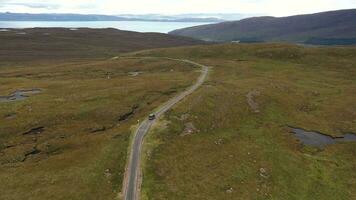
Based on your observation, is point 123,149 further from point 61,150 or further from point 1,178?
point 1,178

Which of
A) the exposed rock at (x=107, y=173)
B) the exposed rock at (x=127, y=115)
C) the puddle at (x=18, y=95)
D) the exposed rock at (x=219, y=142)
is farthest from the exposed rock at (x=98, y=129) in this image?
the puddle at (x=18, y=95)

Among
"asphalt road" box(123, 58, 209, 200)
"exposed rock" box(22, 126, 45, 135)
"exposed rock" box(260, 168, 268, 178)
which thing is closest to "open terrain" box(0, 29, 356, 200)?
"exposed rock" box(260, 168, 268, 178)

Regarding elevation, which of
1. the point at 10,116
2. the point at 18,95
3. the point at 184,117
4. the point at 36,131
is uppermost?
the point at 184,117

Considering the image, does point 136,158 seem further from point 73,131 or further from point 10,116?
point 10,116

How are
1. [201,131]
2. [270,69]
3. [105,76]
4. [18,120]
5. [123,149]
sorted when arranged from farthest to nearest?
1. [270,69]
2. [105,76]
3. [18,120]
4. [201,131]
5. [123,149]

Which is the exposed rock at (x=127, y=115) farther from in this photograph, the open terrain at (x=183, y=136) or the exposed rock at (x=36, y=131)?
the exposed rock at (x=36, y=131)

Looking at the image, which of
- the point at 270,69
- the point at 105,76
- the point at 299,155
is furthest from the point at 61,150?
the point at 270,69

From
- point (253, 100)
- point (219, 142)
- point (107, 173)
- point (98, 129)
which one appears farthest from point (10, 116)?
point (253, 100)
